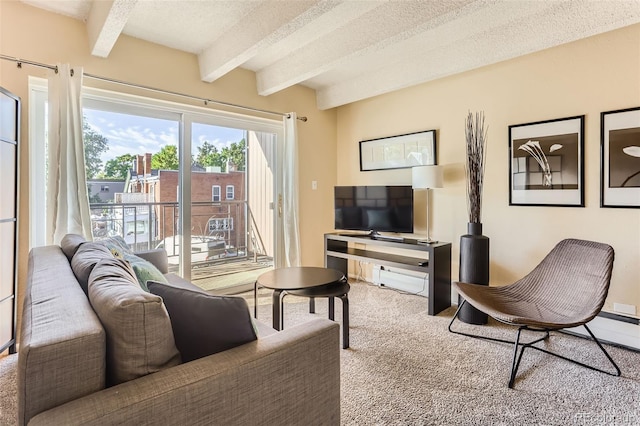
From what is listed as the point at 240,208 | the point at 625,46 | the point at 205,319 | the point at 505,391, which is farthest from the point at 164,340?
the point at 625,46

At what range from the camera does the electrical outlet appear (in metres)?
2.46

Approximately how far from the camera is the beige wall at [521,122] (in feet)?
8.20

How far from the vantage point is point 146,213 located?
10.6 ft

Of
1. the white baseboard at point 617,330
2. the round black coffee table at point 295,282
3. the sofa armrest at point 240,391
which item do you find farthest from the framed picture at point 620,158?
the sofa armrest at point 240,391

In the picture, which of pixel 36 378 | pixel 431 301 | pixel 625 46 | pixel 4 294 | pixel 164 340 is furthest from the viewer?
pixel 431 301

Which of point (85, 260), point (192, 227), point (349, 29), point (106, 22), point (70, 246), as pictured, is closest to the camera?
point (85, 260)

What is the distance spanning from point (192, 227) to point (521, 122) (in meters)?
3.29

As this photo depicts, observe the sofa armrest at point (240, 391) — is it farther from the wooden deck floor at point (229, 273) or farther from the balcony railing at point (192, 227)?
the wooden deck floor at point (229, 273)

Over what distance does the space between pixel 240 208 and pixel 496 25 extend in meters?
2.97

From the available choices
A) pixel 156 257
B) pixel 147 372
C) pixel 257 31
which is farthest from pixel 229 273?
pixel 147 372

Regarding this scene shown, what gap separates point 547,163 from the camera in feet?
9.35

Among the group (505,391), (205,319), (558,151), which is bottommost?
(505,391)

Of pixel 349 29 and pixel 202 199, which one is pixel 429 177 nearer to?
pixel 349 29

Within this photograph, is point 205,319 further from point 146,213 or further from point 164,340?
point 146,213
